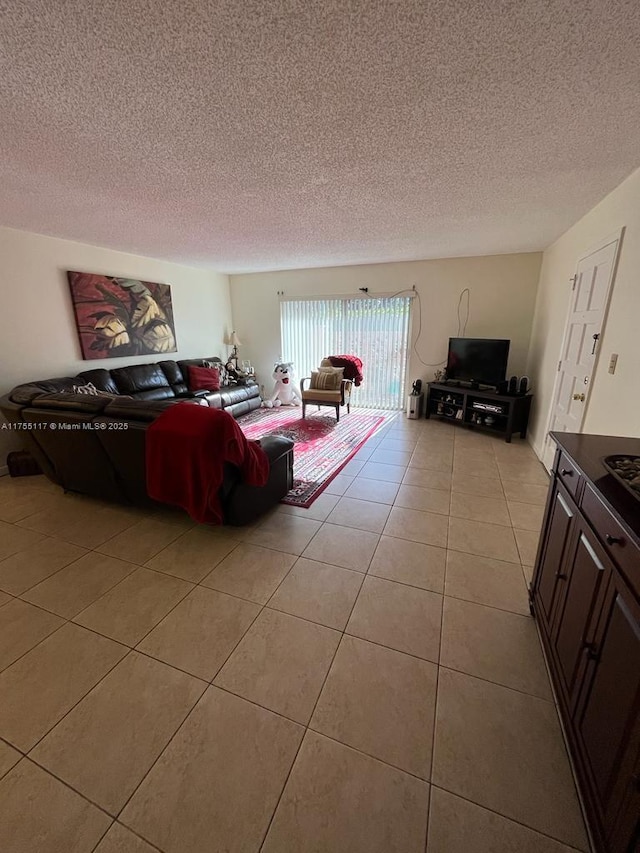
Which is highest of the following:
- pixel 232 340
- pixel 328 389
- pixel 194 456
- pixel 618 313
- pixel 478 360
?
pixel 618 313

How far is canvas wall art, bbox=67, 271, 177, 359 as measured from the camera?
4.08 m

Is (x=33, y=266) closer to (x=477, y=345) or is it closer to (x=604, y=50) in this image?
(x=604, y=50)

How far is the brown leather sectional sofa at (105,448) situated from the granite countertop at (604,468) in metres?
1.82

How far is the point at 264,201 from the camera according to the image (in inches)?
107

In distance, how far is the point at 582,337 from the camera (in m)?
2.89

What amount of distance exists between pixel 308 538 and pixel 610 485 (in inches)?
68.1

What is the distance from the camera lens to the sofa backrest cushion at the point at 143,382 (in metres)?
4.42

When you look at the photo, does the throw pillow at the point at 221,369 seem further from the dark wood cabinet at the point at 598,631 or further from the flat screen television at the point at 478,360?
the dark wood cabinet at the point at 598,631

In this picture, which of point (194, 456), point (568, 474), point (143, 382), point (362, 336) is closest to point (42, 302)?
point (143, 382)

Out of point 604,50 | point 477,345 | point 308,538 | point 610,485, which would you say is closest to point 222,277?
point 477,345

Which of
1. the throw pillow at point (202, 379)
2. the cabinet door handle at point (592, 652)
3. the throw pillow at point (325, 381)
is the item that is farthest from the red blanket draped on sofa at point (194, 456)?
the throw pillow at point (202, 379)

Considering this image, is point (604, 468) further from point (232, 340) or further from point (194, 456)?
point (232, 340)

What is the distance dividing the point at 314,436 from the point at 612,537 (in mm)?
3660

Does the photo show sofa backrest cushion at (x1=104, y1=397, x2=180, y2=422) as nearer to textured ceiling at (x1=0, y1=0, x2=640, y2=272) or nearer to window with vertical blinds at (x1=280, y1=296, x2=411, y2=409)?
textured ceiling at (x1=0, y1=0, x2=640, y2=272)
